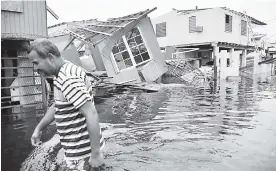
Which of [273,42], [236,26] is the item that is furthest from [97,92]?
[273,42]

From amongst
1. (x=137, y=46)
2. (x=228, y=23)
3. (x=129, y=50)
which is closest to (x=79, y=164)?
(x=129, y=50)

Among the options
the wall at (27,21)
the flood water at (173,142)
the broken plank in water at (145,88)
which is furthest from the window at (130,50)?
the flood water at (173,142)

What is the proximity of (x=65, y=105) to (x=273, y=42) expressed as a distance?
53.3 meters

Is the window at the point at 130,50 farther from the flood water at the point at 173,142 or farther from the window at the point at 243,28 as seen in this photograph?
the window at the point at 243,28

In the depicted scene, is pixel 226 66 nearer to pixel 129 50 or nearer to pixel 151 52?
pixel 151 52

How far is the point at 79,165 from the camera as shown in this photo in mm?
2307

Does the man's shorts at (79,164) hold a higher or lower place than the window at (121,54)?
lower

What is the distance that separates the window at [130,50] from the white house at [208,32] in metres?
6.75

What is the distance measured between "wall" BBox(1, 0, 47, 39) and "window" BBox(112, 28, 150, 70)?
824 cm

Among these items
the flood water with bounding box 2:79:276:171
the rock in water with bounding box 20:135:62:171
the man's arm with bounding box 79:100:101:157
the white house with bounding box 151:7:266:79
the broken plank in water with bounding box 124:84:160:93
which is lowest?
the rock in water with bounding box 20:135:62:171

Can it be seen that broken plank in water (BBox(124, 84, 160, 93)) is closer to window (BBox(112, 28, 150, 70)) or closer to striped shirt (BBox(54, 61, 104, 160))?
window (BBox(112, 28, 150, 70))

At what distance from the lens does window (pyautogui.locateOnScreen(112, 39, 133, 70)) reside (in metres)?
17.3

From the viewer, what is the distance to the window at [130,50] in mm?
17328

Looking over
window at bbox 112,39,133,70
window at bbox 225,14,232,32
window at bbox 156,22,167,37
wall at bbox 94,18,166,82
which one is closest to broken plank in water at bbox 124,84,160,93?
wall at bbox 94,18,166,82
